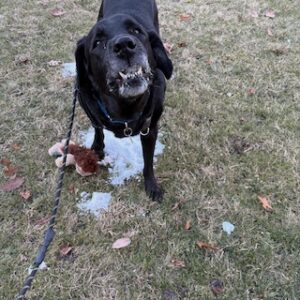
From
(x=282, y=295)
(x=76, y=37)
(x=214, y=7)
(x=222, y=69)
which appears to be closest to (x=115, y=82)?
(x=282, y=295)

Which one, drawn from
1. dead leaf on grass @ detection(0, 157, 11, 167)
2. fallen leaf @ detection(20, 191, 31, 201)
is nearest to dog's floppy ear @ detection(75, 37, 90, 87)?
fallen leaf @ detection(20, 191, 31, 201)

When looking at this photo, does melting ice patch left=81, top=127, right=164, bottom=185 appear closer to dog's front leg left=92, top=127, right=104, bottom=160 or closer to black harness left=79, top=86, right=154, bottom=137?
dog's front leg left=92, top=127, right=104, bottom=160

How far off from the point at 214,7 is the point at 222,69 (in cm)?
144

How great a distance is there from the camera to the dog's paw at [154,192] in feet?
10.2

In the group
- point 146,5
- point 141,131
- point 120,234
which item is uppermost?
point 146,5

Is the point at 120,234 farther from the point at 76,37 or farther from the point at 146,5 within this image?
the point at 76,37

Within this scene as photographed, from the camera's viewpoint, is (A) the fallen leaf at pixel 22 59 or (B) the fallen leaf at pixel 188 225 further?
(A) the fallen leaf at pixel 22 59

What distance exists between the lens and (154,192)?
311 centimetres

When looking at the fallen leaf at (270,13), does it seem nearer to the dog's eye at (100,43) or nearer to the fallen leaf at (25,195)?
the dog's eye at (100,43)

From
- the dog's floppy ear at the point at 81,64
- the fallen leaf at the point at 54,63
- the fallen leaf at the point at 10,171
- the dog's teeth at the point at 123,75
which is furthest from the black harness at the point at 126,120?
the fallen leaf at the point at 54,63

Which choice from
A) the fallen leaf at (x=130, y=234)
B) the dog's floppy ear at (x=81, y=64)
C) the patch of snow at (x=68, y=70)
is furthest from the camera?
the patch of snow at (x=68, y=70)

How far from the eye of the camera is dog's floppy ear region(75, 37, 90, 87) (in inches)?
104

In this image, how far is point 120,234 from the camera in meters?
2.89

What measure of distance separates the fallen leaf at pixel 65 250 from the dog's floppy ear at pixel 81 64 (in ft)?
3.45
